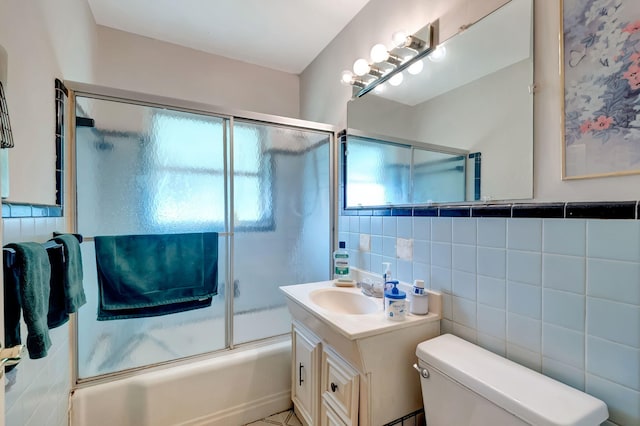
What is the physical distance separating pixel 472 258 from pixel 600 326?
38cm

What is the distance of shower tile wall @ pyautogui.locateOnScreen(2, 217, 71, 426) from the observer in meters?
0.79

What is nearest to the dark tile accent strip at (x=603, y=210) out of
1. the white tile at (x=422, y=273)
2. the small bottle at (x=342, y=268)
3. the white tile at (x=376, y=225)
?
the white tile at (x=422, y=273)

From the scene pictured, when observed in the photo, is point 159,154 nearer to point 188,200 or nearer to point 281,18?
point 188,200

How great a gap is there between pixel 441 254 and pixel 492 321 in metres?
0.30

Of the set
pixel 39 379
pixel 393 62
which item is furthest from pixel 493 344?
pixel 39 379

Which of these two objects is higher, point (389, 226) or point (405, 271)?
point (389, 226)

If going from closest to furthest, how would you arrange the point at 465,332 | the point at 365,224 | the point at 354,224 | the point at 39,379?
the point at 39,379 < the point at 465,332 < the point at 365,224 < the point at 354,224

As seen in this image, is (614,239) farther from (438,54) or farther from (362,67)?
(362,67)

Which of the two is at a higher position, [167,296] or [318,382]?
[167,296]

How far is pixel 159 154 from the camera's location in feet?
4.87

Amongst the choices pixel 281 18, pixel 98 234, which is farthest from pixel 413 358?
pixel 281 18

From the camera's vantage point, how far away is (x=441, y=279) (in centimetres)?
117

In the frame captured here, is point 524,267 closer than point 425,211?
Yes

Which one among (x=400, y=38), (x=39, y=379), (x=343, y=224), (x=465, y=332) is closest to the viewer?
Result: (x=39, y=379)
